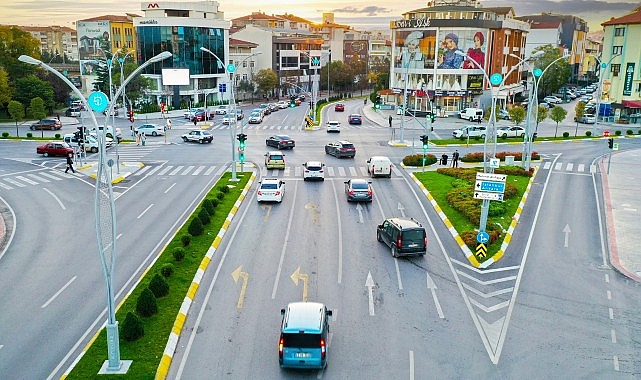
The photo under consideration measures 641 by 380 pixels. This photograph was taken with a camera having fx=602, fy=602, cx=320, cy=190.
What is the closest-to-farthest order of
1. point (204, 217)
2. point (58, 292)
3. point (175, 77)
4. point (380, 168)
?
1. point (58, 292)
2. point (204, 217)
3. point (380, 168)
4. point (175, 77)

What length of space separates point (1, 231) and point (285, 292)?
17.4 m

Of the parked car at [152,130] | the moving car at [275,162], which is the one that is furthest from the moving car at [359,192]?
the parked car at [152,130]

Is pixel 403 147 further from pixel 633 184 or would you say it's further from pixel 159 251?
pixel 159 251

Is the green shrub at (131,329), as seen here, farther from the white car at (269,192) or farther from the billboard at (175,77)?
the billboard at (175,77)

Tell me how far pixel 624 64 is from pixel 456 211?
234 ft

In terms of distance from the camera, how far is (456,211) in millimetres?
35062

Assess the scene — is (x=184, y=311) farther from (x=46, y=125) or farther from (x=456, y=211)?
(x=46, y=125)

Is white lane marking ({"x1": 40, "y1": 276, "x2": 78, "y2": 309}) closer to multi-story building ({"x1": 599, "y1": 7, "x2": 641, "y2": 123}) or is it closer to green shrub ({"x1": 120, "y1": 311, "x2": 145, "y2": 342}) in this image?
green shrub ({"x1": 120, "y1": 311, "x2": 145, "y2": 342})

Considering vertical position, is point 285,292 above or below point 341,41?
below

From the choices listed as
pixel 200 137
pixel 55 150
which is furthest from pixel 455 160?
pixel 55 150

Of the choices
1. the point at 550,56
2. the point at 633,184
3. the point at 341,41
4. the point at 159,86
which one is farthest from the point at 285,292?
the point at 341,41

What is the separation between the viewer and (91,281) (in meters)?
24.7

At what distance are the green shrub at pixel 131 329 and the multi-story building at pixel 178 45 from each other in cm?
9155

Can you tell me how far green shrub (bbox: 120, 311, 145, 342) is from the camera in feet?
61.9
